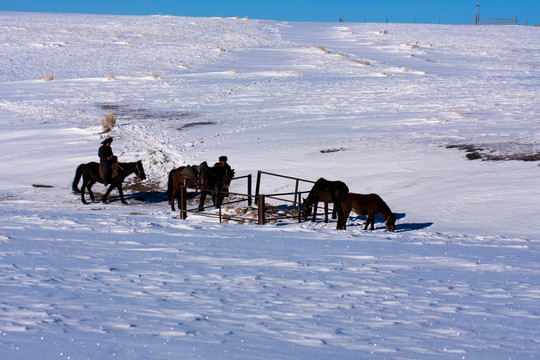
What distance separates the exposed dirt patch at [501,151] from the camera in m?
19.2

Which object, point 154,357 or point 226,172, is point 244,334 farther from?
point 226,172

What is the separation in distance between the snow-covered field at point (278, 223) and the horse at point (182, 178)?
568mm

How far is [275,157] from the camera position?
21.6 meters

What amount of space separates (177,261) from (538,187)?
1062 cm

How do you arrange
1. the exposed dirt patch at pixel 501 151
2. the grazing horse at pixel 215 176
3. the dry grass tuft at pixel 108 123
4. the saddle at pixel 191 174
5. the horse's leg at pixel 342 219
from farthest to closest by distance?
1. the dry grass tuft at pixel 108 123
2. the exposed dirt patch at pixel 501 151
3. the saddle at pixel 191 174
4. the grazing horse at pixel 215 176
5. the horse's leg at pixel 342 219

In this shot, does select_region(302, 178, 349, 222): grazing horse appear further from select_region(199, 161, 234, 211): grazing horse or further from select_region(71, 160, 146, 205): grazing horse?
select_region(71, 160, 146, 205): grazing horse

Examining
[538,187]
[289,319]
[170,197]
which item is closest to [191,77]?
[170,197]

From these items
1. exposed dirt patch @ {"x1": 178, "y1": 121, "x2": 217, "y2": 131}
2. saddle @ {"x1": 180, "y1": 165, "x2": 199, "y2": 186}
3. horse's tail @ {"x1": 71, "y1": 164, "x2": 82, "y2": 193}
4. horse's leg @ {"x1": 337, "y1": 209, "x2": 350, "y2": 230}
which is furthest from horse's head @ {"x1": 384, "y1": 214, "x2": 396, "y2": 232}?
exposed dirt patch @ {"x1": 178, "y1": 121, "x2": 217, "y2": 131}

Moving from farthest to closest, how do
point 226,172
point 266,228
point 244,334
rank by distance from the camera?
point 226,172 → point 266,228 → point 244,334

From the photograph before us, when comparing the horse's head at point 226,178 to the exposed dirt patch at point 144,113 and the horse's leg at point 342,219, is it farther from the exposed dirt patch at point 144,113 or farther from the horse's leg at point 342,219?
the exposed dirt patch at point 144,113

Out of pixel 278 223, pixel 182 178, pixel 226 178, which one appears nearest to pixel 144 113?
pixel 182 178

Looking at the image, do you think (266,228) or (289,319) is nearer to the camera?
(289,319)

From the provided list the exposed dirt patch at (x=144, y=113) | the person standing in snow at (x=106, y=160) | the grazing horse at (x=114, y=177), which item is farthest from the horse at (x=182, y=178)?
the exposed dirt patch at (x=144, y=113)

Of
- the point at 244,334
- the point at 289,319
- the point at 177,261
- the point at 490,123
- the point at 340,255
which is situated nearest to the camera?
the point at 244,334
